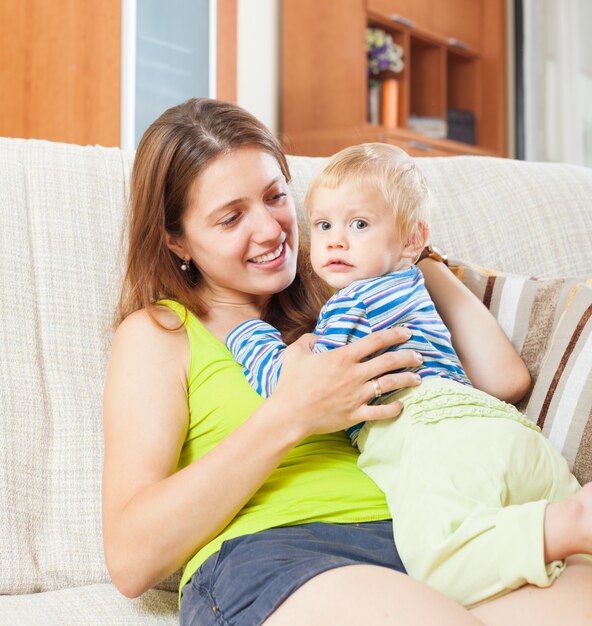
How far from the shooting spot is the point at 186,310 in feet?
4.61

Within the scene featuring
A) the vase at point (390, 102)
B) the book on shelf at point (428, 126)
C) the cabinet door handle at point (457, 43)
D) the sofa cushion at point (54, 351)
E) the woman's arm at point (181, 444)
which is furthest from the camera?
the cabinet door handle at point (457, 43)

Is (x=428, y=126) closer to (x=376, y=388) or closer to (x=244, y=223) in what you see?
(x=244, y=223)

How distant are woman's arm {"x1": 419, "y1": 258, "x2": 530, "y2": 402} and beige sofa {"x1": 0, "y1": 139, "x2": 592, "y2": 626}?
388 mm

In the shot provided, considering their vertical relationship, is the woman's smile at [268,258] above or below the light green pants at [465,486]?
above

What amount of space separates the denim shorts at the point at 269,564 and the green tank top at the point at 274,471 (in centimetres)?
2

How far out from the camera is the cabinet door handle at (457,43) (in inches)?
203

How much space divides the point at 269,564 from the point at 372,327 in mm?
372

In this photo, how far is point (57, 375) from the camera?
144 cm

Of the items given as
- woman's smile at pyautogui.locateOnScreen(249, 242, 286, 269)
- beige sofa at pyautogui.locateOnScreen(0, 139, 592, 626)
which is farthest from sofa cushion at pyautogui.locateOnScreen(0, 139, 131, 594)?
woman's smile at pyautogui.locateOnScreen(249, 242, 286, 269)

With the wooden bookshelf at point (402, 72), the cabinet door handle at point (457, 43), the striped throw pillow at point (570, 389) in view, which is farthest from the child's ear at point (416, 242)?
the cabinet door handle at point (457, 43)

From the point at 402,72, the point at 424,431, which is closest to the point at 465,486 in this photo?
the point at 424,431

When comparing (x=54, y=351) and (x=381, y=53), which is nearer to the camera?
(x=54, y=351)

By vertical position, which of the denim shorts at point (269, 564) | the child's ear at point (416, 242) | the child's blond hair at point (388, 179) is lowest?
the denim shorts at point (269, 564)

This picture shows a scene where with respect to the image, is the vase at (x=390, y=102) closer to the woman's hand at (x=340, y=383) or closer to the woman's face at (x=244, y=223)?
the woman's face at (x=244, y=223)
